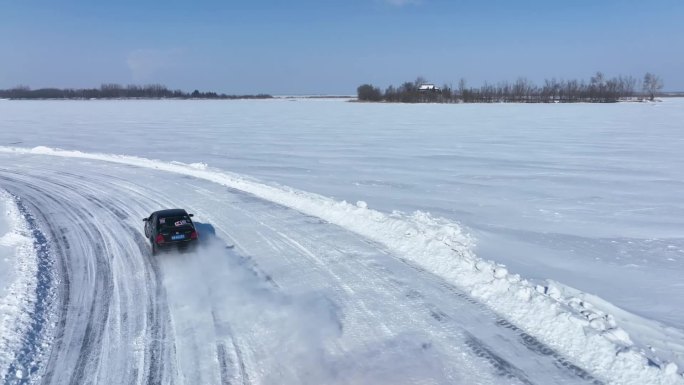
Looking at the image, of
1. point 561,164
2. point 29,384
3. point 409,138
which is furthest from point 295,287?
point 409,138

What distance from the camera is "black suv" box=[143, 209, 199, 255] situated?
546 inches

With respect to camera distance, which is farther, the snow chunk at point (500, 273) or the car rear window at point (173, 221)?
the car rear window at point (173, 221)

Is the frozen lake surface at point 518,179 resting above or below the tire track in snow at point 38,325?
above

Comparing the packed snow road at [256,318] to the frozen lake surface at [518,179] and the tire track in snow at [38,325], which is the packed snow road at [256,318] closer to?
the tire track in snow at [38,325]

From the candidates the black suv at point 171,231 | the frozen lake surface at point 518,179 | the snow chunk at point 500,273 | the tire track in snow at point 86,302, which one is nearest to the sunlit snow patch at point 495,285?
the snow chunk at point 500,273

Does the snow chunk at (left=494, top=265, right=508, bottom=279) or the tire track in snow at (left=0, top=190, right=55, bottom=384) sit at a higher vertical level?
the snow chunk at (left=494, top=265, right=508, bottom=279)

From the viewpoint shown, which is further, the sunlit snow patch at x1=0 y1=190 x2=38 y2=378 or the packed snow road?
the sunlit snow patch at x1=0 y1=190 x2=38 y2=378

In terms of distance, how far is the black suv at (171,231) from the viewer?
1387 cm

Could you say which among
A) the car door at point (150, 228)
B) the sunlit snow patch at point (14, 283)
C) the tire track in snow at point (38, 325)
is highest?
the car door at point (150, 228)

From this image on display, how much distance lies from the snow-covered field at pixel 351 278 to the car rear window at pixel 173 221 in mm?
899

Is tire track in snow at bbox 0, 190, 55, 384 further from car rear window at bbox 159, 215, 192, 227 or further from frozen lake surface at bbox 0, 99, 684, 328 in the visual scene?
frozen lake surface at bbox 0, 99, 684, 328

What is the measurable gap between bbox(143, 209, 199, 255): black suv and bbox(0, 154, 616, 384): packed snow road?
478 mm

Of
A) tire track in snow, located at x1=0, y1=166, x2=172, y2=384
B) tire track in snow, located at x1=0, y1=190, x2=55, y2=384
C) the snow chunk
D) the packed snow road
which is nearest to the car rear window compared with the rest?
the packed snow road

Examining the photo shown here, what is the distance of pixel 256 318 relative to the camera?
10.2 metres
